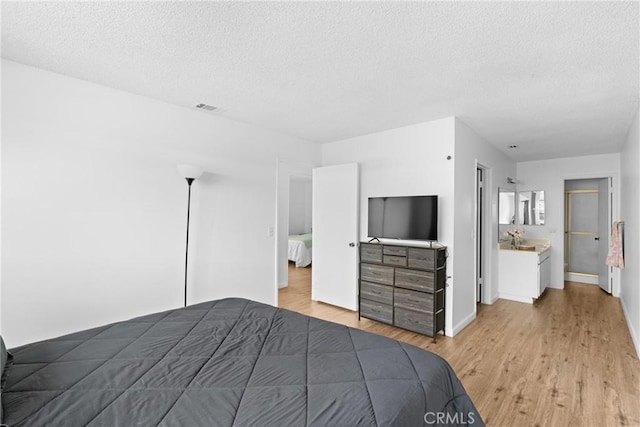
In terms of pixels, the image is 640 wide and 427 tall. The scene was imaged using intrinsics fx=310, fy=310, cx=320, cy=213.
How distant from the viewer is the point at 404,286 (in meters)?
3.60

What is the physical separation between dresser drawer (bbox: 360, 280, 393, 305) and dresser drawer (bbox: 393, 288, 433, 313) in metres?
0.08

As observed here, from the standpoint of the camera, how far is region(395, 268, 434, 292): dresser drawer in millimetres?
3389

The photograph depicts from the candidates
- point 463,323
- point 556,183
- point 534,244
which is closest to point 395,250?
point 463,323

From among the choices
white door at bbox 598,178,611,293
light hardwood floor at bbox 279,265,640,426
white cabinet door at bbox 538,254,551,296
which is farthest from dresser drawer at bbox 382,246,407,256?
white door at bbox 598,178,611,293

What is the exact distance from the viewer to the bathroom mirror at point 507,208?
229 inches

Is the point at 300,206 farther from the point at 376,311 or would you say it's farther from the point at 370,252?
the point at 376,311

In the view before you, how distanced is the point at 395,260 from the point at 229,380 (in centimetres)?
269

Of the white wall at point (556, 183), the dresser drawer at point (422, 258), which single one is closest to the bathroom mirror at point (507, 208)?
the white wall at point (556, 183)

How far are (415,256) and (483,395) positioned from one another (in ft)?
4.78

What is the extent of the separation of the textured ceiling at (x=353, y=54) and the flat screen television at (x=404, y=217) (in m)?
Answer: 1.00

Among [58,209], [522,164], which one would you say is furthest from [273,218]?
[522,164]

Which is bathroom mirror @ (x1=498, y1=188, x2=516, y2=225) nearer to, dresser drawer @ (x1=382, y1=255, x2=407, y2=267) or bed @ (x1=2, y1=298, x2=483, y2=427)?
dresser drawer @ (x1=382, y1=255, x2=407, y2=267)
